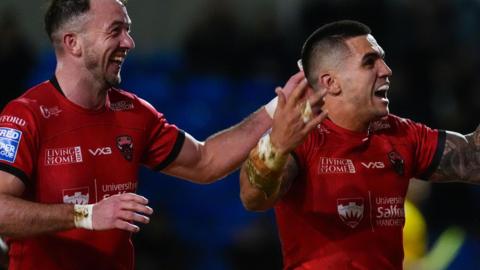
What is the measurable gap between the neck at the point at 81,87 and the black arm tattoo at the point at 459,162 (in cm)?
186

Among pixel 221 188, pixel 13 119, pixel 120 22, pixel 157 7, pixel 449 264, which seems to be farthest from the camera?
pixel 157 7

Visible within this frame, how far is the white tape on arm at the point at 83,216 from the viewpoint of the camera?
4.94 metres

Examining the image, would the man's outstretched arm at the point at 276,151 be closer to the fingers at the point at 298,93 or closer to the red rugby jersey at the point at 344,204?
the fingers at the point at 298,93

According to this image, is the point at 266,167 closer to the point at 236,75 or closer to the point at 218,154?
the point at 218,154

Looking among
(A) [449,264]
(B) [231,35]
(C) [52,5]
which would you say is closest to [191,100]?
(B) [231,35]

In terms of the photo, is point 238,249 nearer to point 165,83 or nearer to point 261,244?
point 261,244

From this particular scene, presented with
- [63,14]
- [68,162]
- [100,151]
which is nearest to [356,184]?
[100,151]

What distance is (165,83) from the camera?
9.76 metres

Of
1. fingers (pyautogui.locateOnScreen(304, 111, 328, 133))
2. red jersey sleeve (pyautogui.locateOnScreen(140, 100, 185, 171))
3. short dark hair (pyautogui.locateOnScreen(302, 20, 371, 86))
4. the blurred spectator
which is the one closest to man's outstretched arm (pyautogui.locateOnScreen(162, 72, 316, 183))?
red jersey sleeve (pyautogui.locateOnScreen(140, 100, 185, 171))

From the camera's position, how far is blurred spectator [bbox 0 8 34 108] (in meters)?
9.12

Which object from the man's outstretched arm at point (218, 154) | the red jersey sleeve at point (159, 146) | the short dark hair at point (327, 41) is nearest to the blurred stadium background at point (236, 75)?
the man's outstretched arm at point (218, 154)

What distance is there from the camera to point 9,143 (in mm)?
5164

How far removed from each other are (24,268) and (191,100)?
15.1 ft

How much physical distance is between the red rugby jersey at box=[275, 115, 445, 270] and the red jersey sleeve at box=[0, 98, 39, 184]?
1.30m
